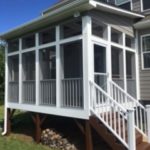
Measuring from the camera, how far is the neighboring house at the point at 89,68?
7945 millimetres

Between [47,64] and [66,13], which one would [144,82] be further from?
[66,13]

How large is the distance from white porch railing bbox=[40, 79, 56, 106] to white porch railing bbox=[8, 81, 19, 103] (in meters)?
2.12

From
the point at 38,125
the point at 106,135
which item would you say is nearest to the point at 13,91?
the point at 38,125

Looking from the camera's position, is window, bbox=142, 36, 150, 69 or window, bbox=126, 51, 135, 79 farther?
window, bbox=126, 51, 135, 79

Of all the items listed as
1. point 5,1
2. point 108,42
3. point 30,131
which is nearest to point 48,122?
point 30,131

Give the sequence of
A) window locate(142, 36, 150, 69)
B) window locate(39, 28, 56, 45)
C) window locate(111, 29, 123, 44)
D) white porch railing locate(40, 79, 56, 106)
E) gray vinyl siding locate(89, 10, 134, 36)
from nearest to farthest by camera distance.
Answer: gray vinyl siding locate(89, 10, 134, 36) < white porch railing locate(40, 79, 56, 106) < window locate(111, 29, 123, 44) < window locate(39, 28, 56, 45) < window locate(142, 36, 150, 69)

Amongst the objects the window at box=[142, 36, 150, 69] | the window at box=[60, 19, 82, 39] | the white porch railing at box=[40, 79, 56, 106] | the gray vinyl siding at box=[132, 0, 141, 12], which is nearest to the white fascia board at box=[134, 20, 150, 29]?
the window at box=[142, 36, 150, 69]

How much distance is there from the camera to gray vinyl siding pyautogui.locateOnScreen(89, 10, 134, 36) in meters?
8.78

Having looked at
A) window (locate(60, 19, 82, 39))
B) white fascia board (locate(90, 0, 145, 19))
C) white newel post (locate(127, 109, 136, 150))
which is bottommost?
white newel post (locate(127, 109, 136, 150))

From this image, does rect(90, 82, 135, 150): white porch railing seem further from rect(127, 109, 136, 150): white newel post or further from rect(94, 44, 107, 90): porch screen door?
rect(94, 44, 107, 90): porch screen door

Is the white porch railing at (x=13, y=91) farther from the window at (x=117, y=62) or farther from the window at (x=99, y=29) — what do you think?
the window at (x=99, y=29)

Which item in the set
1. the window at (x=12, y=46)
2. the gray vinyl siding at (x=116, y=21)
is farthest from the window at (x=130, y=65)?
the window at (x=12, y=46)

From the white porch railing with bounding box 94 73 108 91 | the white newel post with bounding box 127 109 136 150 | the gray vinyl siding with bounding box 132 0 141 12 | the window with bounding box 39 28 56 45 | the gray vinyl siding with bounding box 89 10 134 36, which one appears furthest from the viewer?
the gray vinyl siding with bounding box 132 0 141 12

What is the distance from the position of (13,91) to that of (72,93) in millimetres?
4456
